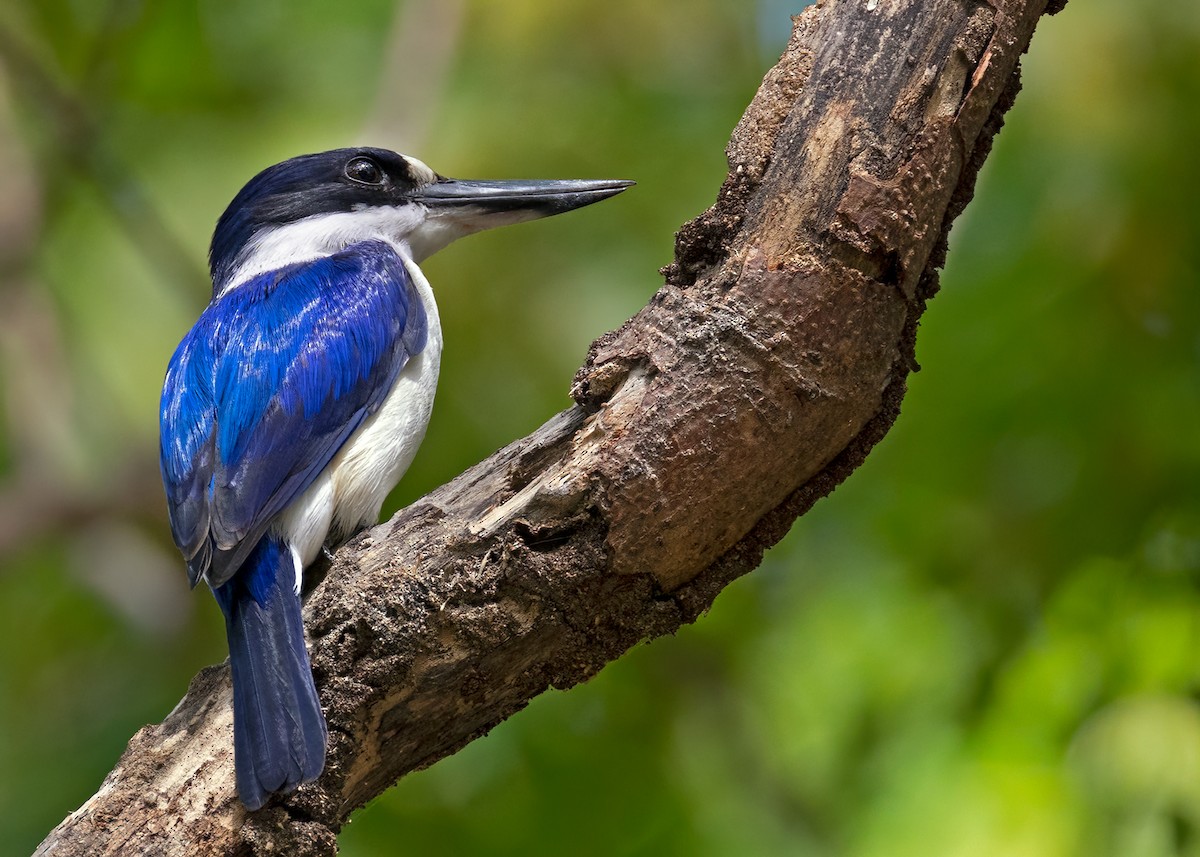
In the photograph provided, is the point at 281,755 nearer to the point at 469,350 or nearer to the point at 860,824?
the point at 860,824

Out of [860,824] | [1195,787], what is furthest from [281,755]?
[1195,787]

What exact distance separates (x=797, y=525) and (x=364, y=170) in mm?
1859

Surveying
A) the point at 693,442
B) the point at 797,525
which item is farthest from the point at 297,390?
Answer: the point at 797,525

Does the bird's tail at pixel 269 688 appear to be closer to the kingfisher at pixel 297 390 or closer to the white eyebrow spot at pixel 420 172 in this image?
the kingfisher at pixel 297 390

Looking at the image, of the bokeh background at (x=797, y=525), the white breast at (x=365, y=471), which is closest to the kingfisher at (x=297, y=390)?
the white breast at (x=365, y=471)

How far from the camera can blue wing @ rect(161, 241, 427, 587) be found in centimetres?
296

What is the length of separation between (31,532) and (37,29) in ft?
7.37

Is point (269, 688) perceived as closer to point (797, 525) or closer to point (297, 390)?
point (297, 390)

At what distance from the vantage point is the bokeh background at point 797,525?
327 cm

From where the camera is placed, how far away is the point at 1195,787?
112 inches

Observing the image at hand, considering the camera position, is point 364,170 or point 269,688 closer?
point 269,688

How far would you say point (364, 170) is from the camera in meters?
4.06

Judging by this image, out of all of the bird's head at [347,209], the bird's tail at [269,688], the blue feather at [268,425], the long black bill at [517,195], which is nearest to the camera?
the bird's tail at [269,688]

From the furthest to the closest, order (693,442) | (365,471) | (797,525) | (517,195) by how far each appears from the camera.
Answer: (797,525), (517,195), (365,471), (693,442)
